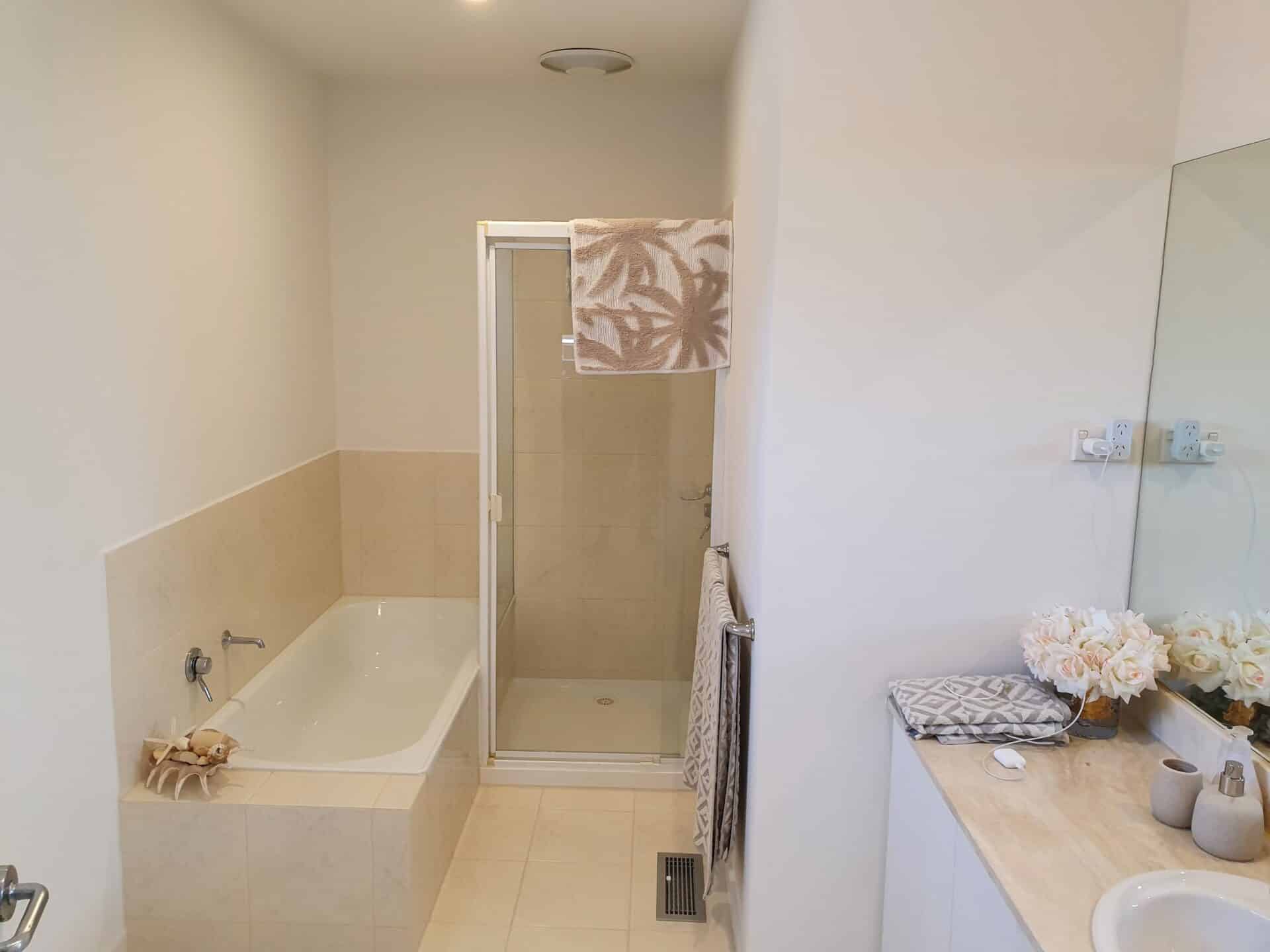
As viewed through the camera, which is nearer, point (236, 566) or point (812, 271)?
point (812, 271)

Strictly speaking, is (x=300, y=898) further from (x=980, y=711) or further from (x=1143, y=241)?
(x=1143, y=241)

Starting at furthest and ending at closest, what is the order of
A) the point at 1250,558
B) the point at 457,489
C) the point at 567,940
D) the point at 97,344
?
the point at 457,489 < the point at 567,940 < the point at 97,344 < the point at 1250,558

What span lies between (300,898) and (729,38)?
2.74 m

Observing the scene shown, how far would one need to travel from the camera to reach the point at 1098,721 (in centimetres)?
197

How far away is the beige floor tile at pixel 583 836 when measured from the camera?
2932 mm

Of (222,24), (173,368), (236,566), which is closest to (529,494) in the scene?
(236,566)

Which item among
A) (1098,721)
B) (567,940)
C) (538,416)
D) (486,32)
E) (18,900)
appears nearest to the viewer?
(18,900)

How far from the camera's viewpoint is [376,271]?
374 cm

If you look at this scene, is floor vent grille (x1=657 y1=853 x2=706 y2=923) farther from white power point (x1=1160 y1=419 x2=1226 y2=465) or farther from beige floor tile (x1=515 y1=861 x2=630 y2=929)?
white power point (x1=1160 y1=419 x2=1226 y2=465)

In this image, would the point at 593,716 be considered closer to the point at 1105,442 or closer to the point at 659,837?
the point at 659,837

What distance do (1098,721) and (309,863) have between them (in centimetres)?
186

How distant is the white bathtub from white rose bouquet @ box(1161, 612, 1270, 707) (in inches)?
72.1

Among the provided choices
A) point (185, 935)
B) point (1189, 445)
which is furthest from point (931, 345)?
point (185, 935)

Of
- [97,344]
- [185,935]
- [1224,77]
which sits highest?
[1224,77]
